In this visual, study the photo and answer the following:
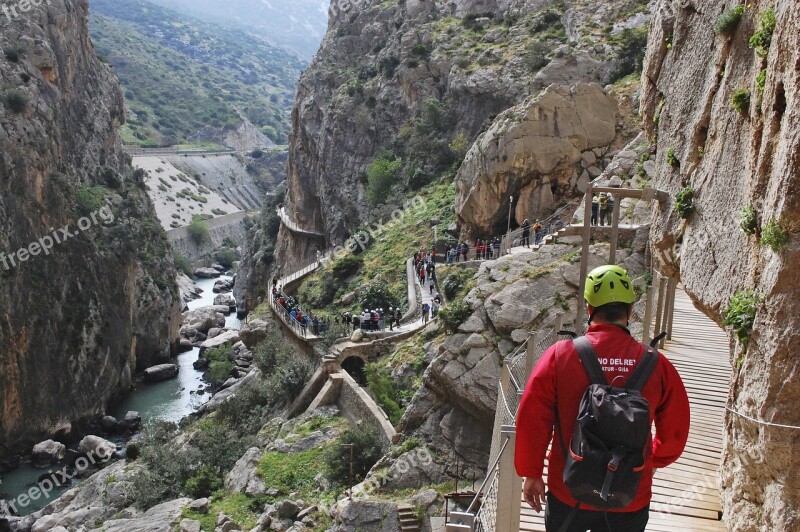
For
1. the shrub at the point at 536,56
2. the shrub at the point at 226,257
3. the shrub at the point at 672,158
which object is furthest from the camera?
the shrub at the point at 226,257

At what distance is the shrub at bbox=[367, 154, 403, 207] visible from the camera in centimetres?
4569

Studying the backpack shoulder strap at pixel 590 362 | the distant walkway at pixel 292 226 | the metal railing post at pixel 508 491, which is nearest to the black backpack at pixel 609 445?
the backpack shoulder strap at pixel 590 362

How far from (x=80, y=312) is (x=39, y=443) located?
8.88m

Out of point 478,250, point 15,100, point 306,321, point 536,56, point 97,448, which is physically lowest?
point 97,448

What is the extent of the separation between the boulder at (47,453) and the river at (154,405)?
449 millimetres

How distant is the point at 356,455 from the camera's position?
18.5 meters

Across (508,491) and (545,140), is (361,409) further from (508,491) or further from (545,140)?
Result: (508,491)

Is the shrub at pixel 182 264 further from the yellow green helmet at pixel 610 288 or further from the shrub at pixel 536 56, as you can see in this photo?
the yellow green helmet at pixel 610 288

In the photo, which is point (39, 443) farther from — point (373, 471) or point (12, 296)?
point (373, 471)

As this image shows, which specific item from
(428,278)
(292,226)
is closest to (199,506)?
(428,278)

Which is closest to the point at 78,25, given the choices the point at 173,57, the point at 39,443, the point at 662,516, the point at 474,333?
the point at 39,443

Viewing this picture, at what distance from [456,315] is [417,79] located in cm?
3411

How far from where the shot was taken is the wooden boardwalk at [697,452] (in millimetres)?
6865

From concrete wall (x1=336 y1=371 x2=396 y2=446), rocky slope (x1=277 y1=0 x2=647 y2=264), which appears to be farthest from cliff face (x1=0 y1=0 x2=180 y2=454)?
concrete wall (x1=336 y1=371 x2=396 y2=446)
